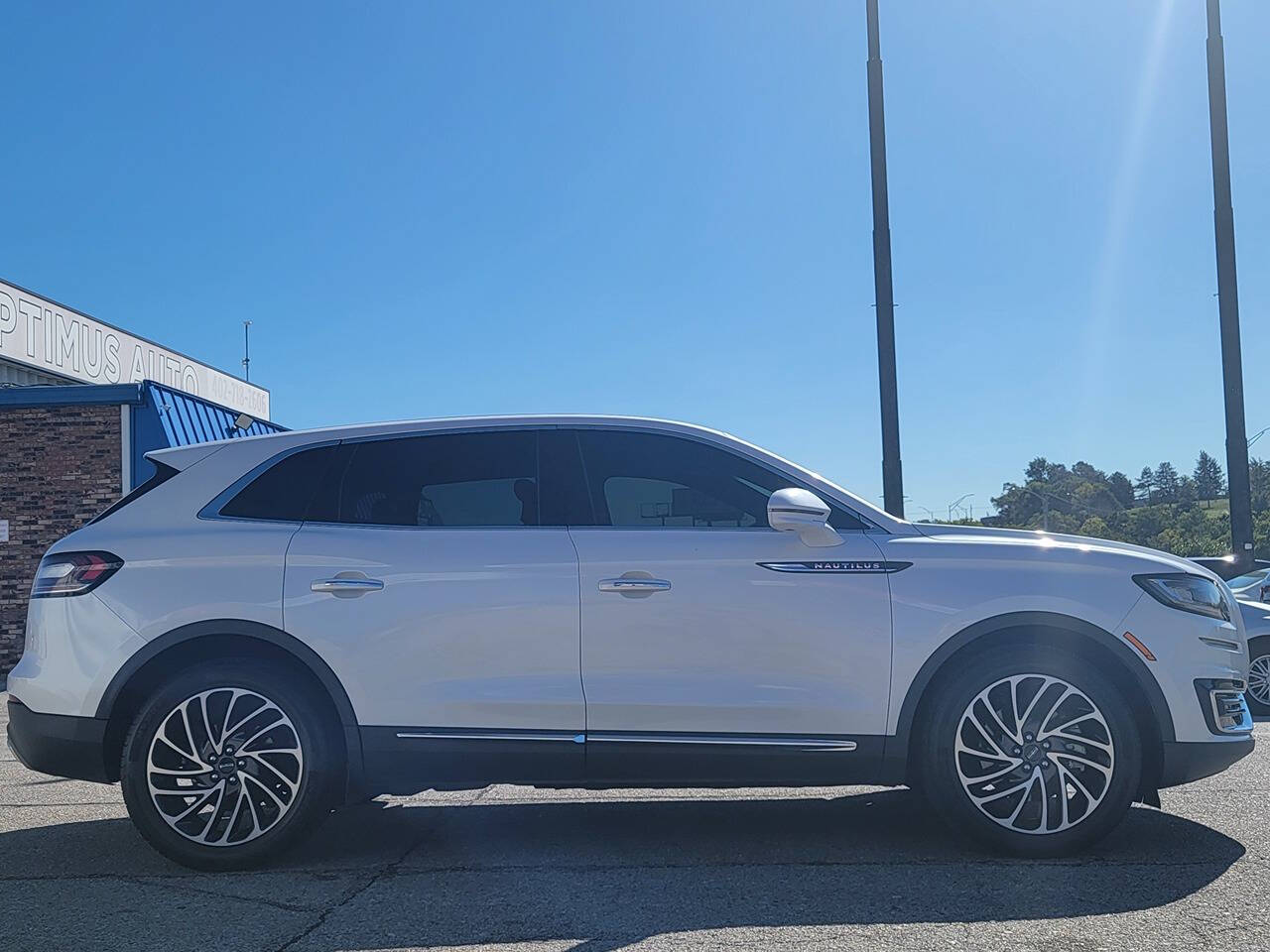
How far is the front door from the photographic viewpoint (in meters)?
4.65

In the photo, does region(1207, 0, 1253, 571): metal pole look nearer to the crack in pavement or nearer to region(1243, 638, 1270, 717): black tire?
region(1243, 638, 1270, 717): black tire

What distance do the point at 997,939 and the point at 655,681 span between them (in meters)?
1.58

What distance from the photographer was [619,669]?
184 inches

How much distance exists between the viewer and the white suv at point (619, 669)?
183 inches

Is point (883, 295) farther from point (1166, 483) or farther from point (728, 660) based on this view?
point (1166, 483)

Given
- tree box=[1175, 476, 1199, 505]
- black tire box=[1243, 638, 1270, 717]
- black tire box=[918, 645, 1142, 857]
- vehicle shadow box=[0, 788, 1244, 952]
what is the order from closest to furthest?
vehicle shadow box=[0, 788, 1244, 952], black tire box=[918, 645, 1142, 857], black tire box=[1243, 638, 1270, 717], tree box=[1175, 476, 1199, 505]

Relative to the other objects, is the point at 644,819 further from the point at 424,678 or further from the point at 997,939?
the point at 997,939

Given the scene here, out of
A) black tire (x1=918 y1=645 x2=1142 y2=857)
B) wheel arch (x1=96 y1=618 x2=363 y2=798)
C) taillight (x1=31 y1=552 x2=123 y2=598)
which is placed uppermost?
taillight (x1=31 y1=552 x2=123 y2=598)

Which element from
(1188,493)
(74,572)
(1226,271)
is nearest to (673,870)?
(74,572)

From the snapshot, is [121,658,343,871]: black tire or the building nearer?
[121,658,343,871]: black tire

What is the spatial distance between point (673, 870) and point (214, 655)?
2.07m

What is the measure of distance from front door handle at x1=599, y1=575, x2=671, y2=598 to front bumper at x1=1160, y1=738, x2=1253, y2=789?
83.2 inches

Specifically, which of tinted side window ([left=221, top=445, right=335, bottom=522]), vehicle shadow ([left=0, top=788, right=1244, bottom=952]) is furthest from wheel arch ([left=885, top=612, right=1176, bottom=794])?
tinted side window ([left=221, top=445, right=335, bottom=522])

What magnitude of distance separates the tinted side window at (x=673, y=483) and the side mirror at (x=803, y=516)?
0.16 metres
